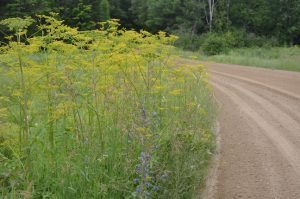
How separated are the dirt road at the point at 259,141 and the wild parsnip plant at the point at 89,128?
601mm

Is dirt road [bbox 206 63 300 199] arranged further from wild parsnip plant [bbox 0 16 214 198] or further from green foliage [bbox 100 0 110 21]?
green foliage [bbox 100 0 110 21]

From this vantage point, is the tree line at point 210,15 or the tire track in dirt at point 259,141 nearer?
the tire track in dirt at point 259,141

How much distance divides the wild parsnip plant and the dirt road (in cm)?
60

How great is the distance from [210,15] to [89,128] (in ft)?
132

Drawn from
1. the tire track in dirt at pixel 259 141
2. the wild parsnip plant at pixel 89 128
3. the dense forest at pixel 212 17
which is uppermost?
the dense forest at pixel 212 17

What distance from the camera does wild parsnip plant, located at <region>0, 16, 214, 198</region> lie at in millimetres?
5109

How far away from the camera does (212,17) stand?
149 feet

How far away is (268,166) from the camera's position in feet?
24.7

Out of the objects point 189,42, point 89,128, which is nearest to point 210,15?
point 189,42

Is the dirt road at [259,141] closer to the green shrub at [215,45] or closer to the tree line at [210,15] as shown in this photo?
the green shrub at [215,45]

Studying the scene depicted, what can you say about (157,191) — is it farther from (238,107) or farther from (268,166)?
(238,107)

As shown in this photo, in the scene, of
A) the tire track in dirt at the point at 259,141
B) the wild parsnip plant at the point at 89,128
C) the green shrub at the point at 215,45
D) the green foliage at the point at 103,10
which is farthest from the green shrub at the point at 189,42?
the wild parsnip plant at the point at 89,128

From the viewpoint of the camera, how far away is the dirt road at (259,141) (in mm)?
6648

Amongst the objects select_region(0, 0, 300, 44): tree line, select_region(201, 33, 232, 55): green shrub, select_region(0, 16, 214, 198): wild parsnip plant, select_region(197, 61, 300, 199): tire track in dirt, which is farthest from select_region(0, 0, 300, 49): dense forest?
select_region(0, 16, 214, 198): wild parsnip plant
